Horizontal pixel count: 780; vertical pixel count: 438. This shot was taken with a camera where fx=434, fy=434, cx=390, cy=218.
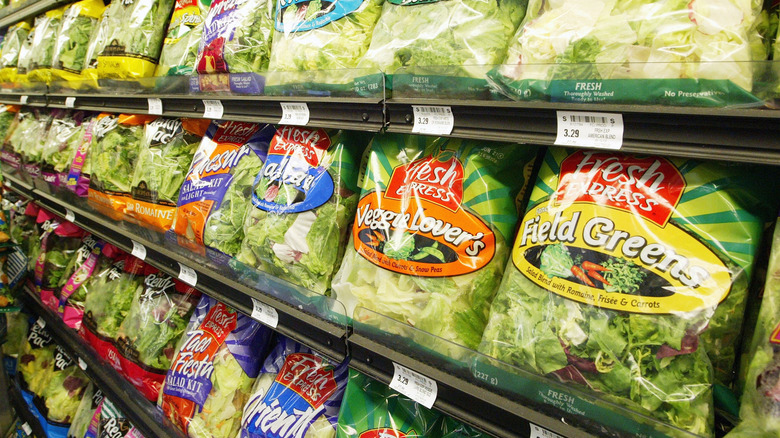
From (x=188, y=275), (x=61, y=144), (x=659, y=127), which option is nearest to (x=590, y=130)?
(x=659, y=127)

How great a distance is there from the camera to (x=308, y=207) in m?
1.31

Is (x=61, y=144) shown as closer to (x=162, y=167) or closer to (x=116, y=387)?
(x=162, y=167)

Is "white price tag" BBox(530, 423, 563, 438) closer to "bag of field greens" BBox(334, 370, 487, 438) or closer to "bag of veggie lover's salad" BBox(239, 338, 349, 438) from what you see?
"bag of field greens" BBox(334, 370, 487, 438)

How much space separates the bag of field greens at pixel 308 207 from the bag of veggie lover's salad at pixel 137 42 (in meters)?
1.22

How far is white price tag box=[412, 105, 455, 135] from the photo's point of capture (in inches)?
37.5

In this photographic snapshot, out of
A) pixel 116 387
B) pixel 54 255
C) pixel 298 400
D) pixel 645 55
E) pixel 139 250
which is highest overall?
pixel 645 55

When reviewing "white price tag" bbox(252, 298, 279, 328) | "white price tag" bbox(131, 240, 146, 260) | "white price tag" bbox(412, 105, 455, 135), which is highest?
"white price tag" bbox(412, 105, 455, 135)

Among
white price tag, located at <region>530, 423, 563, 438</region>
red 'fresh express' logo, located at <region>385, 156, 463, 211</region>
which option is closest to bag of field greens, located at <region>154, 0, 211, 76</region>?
red 'fresh express' logo, located at <region>385, 156, 463, 211</region>

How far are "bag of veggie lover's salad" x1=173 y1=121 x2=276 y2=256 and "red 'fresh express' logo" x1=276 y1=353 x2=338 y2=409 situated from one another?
1.48ft

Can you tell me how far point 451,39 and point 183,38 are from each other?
1496 mm

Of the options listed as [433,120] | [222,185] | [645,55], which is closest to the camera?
[645,55]

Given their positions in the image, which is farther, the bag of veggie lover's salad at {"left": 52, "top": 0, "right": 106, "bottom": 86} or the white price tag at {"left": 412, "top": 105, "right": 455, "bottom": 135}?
the bag of veggie lover's salad at {"left": 52, "top": 0, "right": 106, "bottom": 86}

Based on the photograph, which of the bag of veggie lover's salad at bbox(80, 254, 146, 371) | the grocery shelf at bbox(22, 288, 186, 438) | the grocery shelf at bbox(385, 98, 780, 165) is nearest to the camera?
the grocery shelf at bbox(385, 98, 780, 165)

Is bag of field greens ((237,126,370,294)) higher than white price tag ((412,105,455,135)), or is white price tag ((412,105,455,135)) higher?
white price tag ((412,105,455,135))
